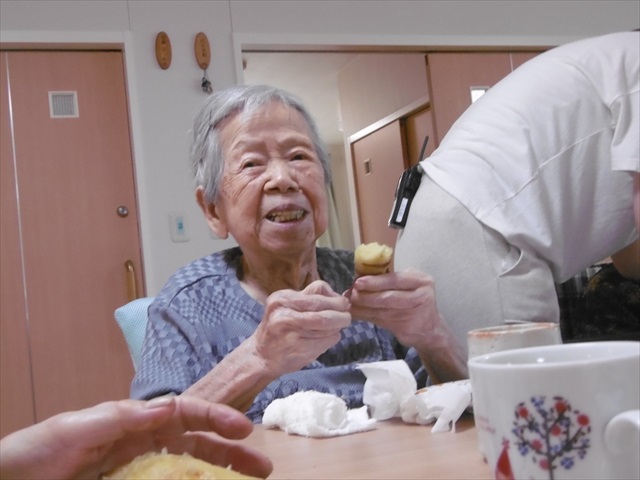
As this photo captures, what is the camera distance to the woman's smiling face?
1244 millimetres

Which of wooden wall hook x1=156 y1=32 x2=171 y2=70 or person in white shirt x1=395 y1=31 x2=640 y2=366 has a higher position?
wooden wall hook x1=156 y1=32 x2=171 y2=70

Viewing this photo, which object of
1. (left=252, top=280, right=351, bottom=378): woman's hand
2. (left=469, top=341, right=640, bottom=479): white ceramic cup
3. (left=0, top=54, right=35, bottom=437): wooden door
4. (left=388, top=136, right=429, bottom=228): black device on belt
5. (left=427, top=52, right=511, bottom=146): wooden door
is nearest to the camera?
(left=469, top=341, right=640, bottom=479): white ceramic cup

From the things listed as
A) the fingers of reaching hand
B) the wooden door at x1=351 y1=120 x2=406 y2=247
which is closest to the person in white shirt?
the fingers of reaching hand

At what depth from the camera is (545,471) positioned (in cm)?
41

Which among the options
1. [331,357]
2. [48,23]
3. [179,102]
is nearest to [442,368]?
[331,357]

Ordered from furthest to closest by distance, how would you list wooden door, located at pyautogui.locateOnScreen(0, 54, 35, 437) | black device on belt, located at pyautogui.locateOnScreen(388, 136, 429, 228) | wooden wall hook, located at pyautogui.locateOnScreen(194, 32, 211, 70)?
wooden wall hook, located at pyautogui.locateOnScreen(194, 32, 211, 70) → wooden door, located at pyautogui.locateOnScreen(0, 54, 35, 437) → black device on belt, located at pyautogui.locateOnScreen(388, 136, 429, 228)

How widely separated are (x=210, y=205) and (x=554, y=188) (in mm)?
616

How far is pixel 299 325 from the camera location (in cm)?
92

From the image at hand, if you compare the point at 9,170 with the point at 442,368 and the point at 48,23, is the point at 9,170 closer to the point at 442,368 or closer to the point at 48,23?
the point at 48,23

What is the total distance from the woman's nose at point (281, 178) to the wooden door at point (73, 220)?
1.95 m

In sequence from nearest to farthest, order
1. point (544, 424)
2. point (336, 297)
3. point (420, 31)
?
point (544, 424) → point (336, 297) → point (420, 31)

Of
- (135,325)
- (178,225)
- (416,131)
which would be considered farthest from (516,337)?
(416,131)

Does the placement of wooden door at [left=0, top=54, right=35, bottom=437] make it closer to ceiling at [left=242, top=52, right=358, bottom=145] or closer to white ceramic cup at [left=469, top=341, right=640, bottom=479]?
ceiling at [left=242, top=52, right=358, bottom=145]

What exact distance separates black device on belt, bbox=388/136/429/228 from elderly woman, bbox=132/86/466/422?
5.5 inches
